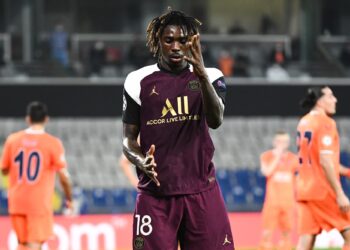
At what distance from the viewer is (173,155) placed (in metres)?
5.56

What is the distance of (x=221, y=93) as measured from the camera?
217 inches

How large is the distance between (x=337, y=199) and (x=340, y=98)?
1489 centimetres

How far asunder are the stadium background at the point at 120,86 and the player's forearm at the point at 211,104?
50.5ft

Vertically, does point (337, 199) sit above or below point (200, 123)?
below

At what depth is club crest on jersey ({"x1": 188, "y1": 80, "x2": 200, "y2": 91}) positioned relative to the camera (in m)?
5.51

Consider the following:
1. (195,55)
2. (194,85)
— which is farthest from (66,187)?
(195,55)

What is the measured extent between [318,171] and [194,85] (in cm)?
384

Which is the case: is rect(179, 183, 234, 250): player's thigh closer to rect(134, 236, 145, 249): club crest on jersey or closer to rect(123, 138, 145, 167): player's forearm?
rect(134, 236, 145, 249): club crest on jersey

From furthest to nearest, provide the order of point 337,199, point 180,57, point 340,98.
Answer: point 340,98, point 337,199, point 180,57

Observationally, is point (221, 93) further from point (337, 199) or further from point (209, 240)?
point (337, 199)

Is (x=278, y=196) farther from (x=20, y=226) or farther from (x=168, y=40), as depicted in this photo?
(x=168, y=40)

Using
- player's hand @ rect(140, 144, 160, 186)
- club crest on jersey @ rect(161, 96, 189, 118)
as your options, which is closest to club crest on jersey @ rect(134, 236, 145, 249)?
player's hand @ rect(140, 144, 160, 186)

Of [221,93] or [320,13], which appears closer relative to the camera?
[221,93]

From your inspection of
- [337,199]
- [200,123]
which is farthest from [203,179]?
[337,199]
